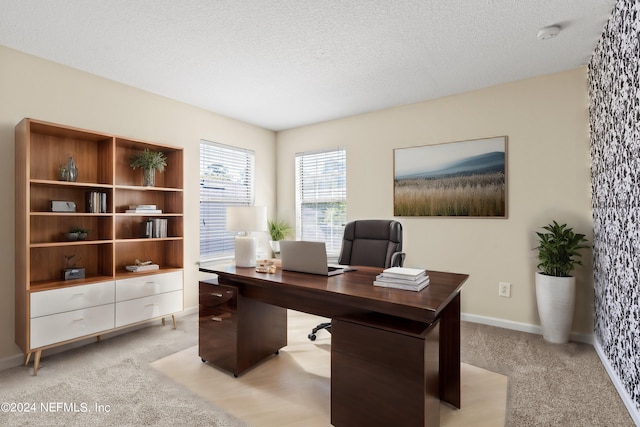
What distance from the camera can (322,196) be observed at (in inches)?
184

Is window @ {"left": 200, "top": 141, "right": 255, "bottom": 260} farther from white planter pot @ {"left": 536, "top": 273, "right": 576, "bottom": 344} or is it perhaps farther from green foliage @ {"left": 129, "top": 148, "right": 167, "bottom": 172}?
white planter pot @ {"left": 536, "top": 273, "right": 576, "bottom": 344}

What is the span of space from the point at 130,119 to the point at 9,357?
2.34 m

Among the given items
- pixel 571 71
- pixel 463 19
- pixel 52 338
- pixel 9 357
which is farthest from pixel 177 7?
pixel 571 71

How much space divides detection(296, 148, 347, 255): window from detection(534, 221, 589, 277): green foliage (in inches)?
92.0

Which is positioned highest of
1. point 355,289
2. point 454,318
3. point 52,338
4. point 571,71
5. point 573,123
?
point 571,71

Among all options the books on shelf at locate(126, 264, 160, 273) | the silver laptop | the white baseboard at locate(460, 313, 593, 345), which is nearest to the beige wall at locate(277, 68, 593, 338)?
the white baseboard at locate(460, 313, 593, 345)

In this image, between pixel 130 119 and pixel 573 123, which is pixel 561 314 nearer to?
pixel 573 123

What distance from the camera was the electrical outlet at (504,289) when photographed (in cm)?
329

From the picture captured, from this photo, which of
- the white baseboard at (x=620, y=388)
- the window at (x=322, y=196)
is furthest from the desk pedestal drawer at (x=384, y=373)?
the window at (x=322, y=196)

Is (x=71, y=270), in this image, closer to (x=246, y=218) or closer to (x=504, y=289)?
(x=246, y=218)

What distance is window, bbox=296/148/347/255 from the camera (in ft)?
14.8

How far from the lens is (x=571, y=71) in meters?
2.98

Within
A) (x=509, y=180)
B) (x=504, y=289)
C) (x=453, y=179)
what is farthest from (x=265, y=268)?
(x=509, y=180)

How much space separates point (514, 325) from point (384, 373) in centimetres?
246
